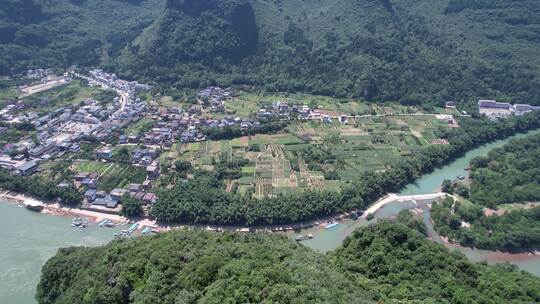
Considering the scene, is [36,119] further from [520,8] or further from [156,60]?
[520,8]

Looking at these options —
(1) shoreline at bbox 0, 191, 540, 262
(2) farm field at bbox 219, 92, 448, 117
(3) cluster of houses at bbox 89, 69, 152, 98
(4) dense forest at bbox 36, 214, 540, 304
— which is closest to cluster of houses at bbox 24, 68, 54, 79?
(3) cluster of houses at bbox 89, 69, 152, 98

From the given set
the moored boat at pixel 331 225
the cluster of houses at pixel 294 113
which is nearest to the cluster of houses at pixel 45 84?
the cluster of houses at pixel 294 113

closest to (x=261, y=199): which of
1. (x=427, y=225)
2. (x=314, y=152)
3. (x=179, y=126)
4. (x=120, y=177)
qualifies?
(x=314, y=152)

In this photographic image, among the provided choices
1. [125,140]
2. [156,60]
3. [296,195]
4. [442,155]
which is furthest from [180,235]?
[156,60]

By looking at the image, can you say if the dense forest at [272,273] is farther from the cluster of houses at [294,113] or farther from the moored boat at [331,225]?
the cluster of houses at [294,113]

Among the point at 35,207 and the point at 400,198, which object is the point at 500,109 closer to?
the point at 400,198

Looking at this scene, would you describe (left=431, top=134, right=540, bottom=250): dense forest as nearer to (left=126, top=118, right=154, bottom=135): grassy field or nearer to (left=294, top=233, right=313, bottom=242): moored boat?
(left=294, top=233, right=313, bottom=242): moored boat
